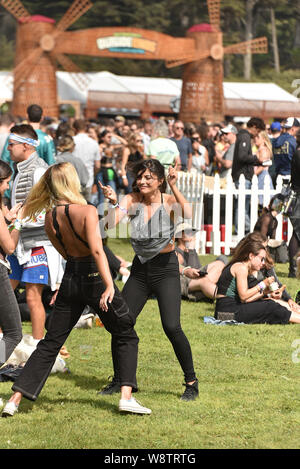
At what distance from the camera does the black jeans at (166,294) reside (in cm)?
585

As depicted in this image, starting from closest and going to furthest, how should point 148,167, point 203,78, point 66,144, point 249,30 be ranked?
point 148,167
point 66,144
point 203,78
point 249,30

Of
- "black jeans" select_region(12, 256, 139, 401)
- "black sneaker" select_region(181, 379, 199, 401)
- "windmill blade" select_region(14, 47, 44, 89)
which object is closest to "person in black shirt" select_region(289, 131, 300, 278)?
"black sneaker" select_region(181, 379, 199, 401)

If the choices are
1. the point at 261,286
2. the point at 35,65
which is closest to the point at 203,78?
the point at 35,65

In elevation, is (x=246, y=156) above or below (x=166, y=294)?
above

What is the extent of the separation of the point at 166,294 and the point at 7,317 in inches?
43.1

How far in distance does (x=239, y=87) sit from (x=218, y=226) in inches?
1475

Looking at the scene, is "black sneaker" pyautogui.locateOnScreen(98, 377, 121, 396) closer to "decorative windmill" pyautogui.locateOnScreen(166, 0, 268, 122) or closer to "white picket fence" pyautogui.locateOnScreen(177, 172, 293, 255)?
"white picket fence" pyautogui.locateOnScreen(177, 172, 293, 255)

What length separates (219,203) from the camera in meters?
13.1

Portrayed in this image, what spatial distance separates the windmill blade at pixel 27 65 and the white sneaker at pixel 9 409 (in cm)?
3188

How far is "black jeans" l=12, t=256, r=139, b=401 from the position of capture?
547 centimetres

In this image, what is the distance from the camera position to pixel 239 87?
1948 inches

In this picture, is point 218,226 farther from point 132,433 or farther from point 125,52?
point 125,52

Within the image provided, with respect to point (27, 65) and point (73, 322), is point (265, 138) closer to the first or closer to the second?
point (73, 322)

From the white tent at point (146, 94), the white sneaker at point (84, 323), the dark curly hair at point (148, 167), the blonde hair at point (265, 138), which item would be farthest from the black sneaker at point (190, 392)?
the white tent at point (146, 94)
